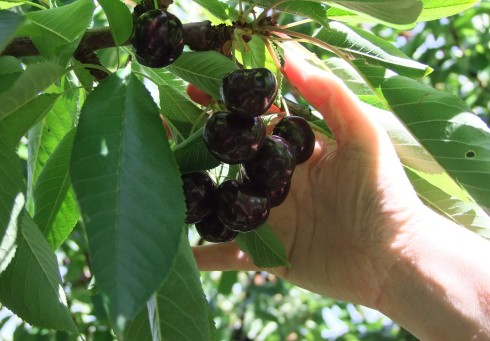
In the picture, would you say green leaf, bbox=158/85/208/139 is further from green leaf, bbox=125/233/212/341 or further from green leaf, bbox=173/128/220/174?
green leaf, bbox=125/233/212/341

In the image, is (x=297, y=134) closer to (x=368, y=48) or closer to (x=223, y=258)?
(x=368, y=48)

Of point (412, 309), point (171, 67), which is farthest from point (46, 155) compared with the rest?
point (412, 309)

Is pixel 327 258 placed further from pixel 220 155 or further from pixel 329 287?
pixel 220 155

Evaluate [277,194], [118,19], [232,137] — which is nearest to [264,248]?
[277,194]

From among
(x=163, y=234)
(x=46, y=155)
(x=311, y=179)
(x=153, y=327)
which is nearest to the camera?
(x=163, y=234)

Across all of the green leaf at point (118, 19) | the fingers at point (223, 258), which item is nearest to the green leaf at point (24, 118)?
the green leaf at point (118, 19)

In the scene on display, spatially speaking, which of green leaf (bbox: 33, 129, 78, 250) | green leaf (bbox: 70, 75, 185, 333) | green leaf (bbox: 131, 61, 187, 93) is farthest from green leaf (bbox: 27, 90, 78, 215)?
green leaf (bbox: 70, 75, 185, 333)

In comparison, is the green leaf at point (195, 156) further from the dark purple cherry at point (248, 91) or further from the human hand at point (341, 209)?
the human hand at point (341, 209)
